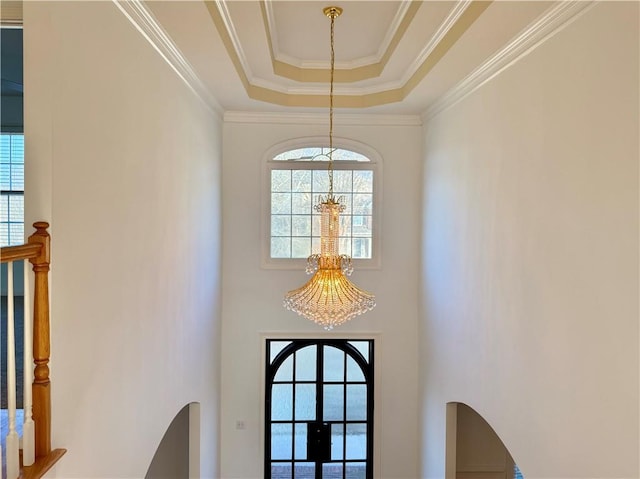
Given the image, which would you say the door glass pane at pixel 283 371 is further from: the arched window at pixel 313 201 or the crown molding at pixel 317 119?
the crown molding at pixel 317 119

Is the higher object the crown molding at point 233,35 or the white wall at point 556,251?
the crown molding at point 233,35

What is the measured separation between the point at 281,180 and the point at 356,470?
423cm

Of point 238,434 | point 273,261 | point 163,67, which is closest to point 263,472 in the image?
point 238,434

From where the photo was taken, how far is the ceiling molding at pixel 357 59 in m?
3.40

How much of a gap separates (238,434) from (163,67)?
474 cm

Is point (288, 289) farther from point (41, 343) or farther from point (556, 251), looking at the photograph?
point (41, 343)

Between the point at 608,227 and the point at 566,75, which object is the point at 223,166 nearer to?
the point at 566,75

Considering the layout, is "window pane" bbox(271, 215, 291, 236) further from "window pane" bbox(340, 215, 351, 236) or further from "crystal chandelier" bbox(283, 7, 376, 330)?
"crystal chandelier" bbox(283, 7, 376, 330)

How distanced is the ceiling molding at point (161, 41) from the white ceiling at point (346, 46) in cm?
4

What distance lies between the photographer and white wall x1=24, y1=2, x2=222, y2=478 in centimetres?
203

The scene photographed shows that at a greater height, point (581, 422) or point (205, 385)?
point (581, 422)

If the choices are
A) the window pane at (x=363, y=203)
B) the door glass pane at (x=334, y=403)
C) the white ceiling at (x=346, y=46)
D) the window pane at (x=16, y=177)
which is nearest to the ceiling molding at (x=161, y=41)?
the white ceiling at (x=346, y=46)

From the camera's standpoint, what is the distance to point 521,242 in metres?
3.19

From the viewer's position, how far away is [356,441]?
620 centimetres
